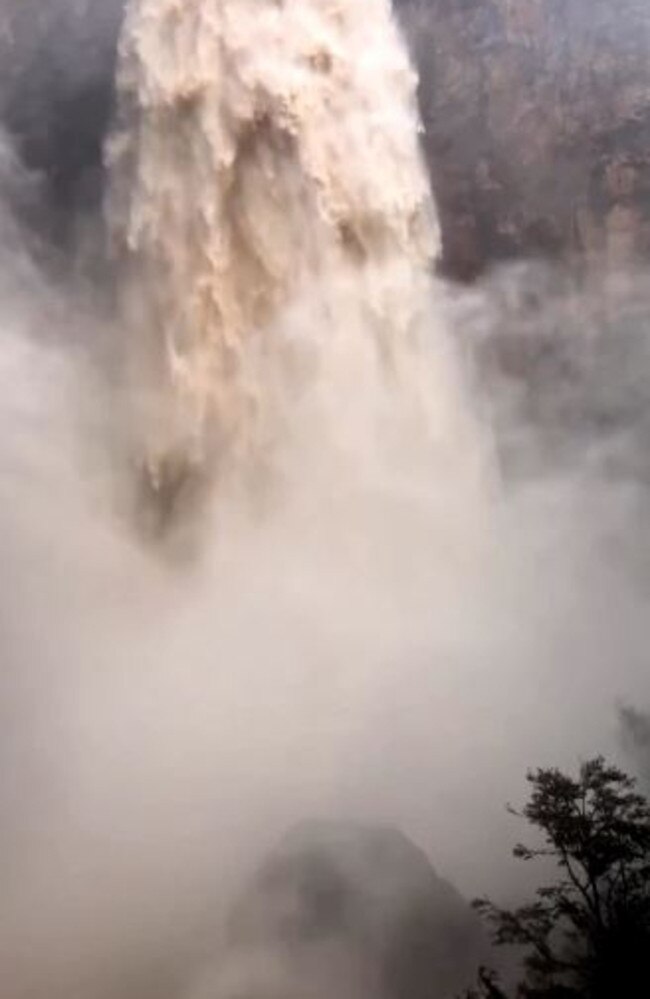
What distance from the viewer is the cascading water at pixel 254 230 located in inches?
980

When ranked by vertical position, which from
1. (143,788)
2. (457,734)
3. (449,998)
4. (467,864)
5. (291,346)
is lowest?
(449,998)

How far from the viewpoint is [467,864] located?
1981 centimetres

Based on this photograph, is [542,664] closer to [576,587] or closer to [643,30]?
[576,587]

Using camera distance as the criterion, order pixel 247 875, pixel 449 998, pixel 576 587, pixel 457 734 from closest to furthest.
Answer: pixel 449 998, pixel 247 875, pixel 457 734, pixel 576 587

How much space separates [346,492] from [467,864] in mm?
9240

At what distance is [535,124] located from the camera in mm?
30094

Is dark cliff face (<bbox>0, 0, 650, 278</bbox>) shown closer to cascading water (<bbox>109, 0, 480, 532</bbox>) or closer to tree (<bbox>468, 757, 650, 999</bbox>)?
cascading water (<bbox>109, 0, 480, 532</bbox>)

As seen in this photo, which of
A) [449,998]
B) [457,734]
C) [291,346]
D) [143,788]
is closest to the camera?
[449,998]

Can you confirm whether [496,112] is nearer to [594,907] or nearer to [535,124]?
[535,124]

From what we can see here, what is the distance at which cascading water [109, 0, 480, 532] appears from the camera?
24.9 m

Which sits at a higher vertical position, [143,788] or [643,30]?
[643,30]

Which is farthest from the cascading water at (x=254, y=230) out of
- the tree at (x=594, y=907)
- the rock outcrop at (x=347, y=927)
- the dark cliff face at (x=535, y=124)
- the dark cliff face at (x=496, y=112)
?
the tree at (x=594, y=907)

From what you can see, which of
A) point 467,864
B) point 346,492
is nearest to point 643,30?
point 346,492

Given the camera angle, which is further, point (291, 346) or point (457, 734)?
point (291, 346)
